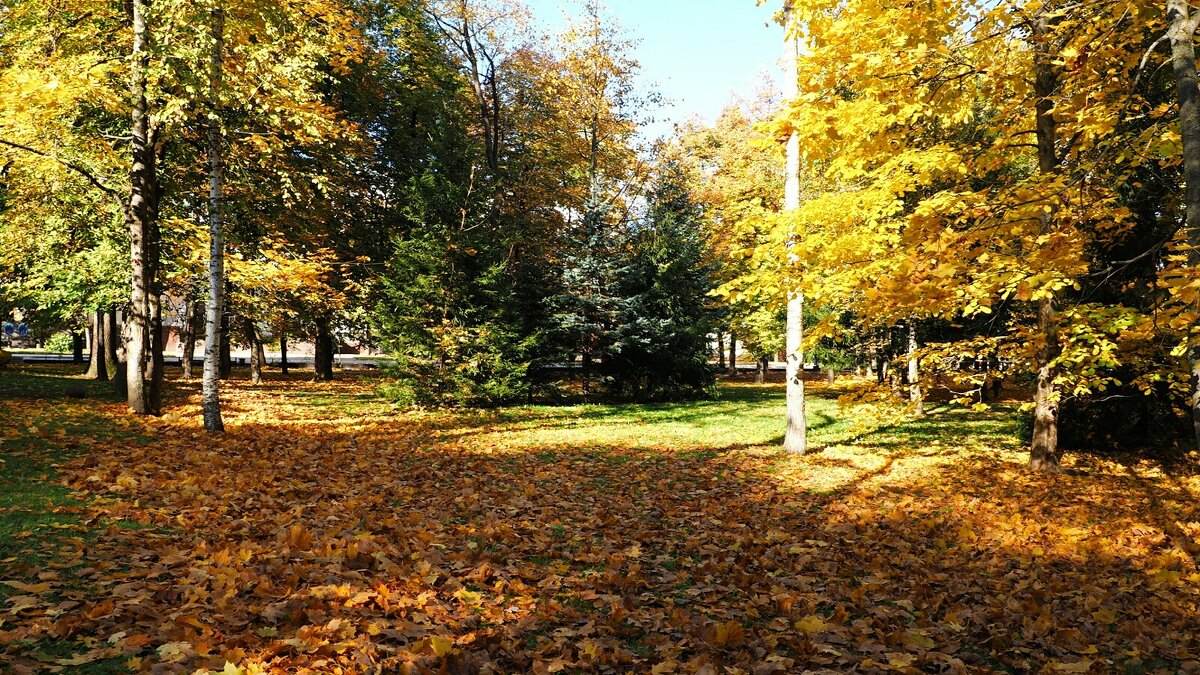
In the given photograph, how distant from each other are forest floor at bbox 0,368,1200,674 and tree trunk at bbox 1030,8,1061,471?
476 millimetres

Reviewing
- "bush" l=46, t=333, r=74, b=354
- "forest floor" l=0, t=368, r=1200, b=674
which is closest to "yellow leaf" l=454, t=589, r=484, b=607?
"forest floor" l=0, t=368, r=1200, b=674

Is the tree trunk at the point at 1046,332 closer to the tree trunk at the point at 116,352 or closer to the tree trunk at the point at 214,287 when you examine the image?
the tree trunk at the point at 214,287

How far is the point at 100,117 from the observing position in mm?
14102

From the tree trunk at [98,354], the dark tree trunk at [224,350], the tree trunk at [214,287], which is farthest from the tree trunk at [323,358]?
the tree trunk at [214,287]

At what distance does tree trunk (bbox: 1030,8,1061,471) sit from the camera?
26.5 feet

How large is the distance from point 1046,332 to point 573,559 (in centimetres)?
694

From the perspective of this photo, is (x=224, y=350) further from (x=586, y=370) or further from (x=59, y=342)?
(x=59, y=342)

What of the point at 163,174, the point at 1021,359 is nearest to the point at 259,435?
the point at 163,174

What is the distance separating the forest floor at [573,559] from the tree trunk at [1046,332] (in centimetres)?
48

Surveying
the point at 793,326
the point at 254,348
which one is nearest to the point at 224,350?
the point at 254,348

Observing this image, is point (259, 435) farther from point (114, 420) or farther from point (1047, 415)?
point (1047, 415)

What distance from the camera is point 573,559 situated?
5.50m

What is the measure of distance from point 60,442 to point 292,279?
6.84 meters

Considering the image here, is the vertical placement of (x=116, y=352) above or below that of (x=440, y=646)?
above
